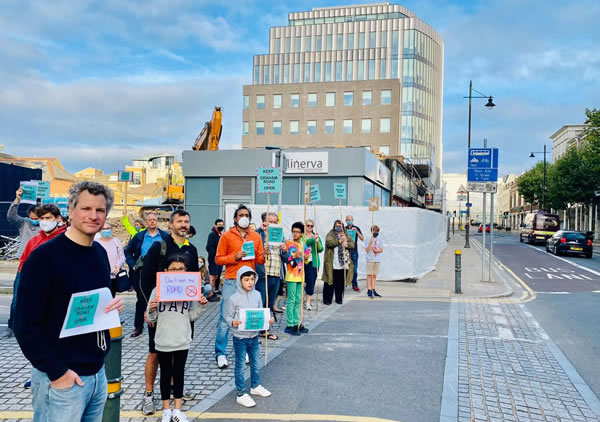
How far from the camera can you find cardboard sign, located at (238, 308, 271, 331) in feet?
16.3

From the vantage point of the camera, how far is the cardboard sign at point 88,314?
2.61m

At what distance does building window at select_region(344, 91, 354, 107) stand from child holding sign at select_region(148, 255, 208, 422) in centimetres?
5163

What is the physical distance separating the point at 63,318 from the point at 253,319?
2.55 meters

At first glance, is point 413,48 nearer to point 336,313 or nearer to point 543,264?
point 543,264

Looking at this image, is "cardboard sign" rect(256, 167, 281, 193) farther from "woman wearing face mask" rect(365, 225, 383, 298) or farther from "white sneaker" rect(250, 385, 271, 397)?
"white sneaker" rect(250, 385, 271, 397)

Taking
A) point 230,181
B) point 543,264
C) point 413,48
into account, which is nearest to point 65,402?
point 230,181

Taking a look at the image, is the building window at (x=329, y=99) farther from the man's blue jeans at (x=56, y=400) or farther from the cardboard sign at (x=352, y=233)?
the man's blue jeans at (x=56, y=400)

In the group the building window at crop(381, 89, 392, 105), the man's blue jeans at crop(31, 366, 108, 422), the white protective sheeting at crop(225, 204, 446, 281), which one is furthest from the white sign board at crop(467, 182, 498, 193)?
the building window at crop(381, 89, 392, 105)

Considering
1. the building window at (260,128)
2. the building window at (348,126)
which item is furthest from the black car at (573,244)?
the building window at (260,128)

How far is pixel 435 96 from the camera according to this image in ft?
254

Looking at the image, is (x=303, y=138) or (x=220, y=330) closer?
(x=220, y=330)

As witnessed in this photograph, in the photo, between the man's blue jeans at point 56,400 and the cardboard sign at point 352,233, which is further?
the cardboard sign at point 352,233

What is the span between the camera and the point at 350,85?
176ft

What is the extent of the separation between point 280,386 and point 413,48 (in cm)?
7374
